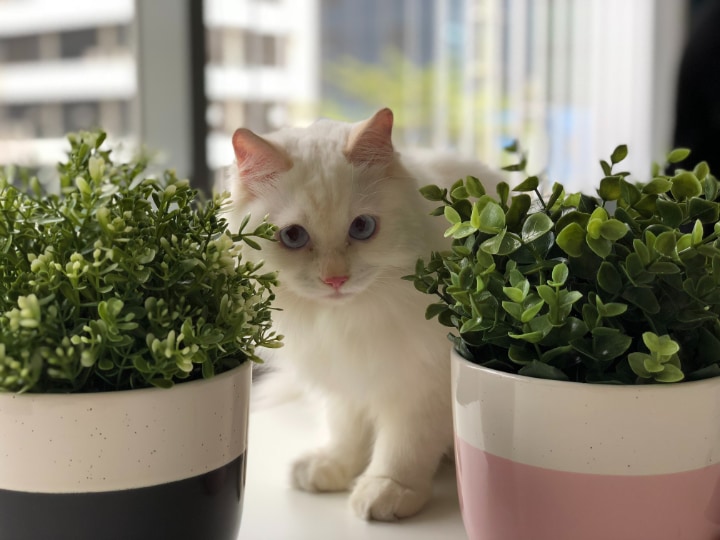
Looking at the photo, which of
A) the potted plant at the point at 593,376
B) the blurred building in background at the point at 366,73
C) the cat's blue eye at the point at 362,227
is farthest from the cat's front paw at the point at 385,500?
the blurred building in background at the point at 366,73

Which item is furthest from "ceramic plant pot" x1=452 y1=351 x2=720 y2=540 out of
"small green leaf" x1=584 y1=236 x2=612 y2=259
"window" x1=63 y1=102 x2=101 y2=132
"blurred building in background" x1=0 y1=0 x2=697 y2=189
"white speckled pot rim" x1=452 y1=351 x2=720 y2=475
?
"window" x1=63 y1=102 x2=101 y2=132

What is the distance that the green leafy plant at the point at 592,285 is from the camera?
1.95 feet

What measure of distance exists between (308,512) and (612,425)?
0.39m

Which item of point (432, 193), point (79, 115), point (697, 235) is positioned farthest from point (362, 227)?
point (79, 115)

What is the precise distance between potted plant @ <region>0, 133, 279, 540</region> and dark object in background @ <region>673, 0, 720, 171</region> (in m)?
1.82

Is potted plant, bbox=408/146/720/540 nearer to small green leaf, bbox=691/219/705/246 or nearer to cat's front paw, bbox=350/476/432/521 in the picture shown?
small green leaf, bbox=691/219/705/246

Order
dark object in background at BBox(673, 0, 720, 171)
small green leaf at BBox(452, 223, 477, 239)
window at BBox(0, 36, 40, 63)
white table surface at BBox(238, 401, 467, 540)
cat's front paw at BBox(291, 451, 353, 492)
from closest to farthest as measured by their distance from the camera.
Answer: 1. small green leaf at BBox(452, 223, 477, 239)
2. white table surface at BBox(238, 401, 467, 540)
3. cat's front paw at BBox(291, 451, 353, 492)
4. window at BBox(0, 36, 40, 63)
5. dark object in background at BBox(673, 0, 720, 171)

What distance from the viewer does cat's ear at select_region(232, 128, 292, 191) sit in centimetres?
85

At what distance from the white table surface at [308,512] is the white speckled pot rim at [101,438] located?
0.22 meters

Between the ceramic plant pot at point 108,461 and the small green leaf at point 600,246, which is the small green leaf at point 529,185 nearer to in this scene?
the small green leaf at point 600,246

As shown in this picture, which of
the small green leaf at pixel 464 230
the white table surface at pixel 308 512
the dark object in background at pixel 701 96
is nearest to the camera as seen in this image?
the small green leaf at pixel 464 230

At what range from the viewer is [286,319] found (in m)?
0.92

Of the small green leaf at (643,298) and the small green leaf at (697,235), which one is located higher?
the small green leaf at (697,235)

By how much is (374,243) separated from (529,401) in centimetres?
32
